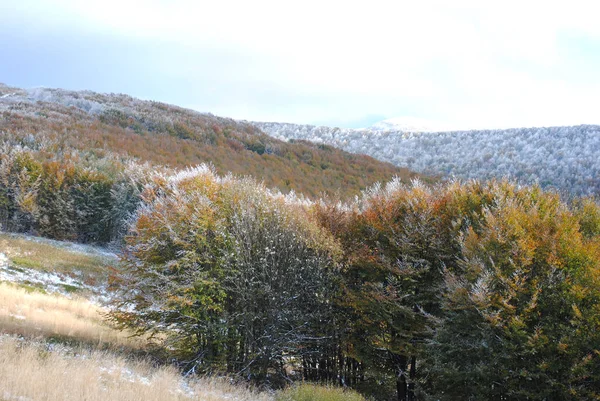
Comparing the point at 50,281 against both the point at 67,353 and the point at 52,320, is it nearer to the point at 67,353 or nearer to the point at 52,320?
the point at 52,320

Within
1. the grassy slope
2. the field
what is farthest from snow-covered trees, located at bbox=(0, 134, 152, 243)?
the grassy slope

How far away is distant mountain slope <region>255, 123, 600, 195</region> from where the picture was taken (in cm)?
4278

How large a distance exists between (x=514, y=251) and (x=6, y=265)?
19.2 meters

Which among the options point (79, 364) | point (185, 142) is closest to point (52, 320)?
point (79, 364)

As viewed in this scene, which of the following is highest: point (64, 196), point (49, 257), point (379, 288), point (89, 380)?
point (64, 196)

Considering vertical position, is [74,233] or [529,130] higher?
[529,130]

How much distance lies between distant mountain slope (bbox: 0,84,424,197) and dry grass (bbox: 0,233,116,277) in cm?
1253

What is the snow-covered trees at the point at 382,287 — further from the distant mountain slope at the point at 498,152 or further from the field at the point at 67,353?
the distant mountain slope at the point at 498,152

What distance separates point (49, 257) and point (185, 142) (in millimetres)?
23946

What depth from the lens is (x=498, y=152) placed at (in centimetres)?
5406

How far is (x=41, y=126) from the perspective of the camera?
128ft

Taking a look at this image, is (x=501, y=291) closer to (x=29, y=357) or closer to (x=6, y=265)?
(x=29, y=357)

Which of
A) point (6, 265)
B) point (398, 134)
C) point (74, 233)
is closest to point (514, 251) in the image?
point (6, 265)

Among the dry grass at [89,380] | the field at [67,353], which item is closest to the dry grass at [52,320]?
the field at [67,353]
